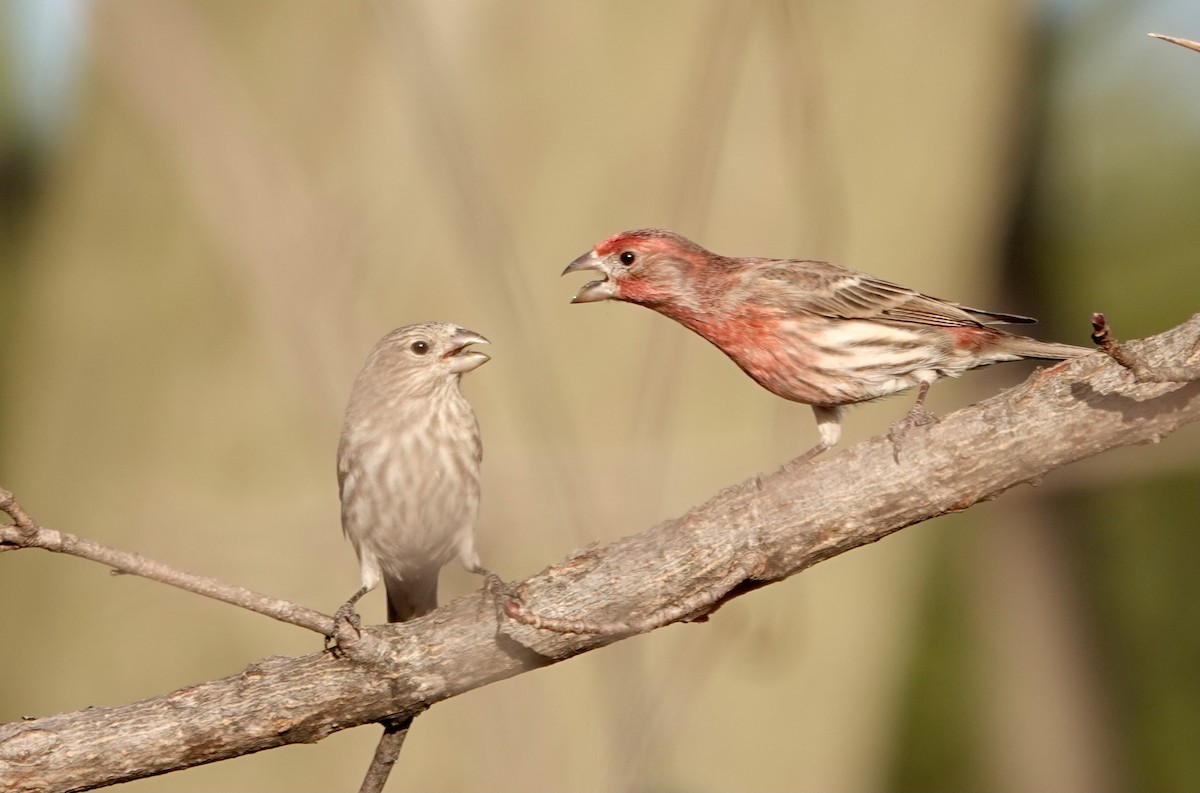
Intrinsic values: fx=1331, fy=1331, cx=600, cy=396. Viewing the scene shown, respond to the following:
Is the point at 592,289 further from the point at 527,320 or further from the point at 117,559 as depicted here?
the point at 117,559

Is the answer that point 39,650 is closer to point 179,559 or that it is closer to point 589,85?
→ point 179,559

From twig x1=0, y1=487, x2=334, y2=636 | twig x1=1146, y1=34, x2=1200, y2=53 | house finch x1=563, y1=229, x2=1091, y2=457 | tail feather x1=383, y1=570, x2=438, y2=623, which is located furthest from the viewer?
tail feather x1=383, y1=570, x2=438, y2=623

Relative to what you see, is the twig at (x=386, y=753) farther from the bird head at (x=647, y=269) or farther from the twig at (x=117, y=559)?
the bird head at (x=647, y=269)

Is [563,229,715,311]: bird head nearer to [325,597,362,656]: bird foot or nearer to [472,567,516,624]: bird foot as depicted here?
[472,567,516,624]: bird foot

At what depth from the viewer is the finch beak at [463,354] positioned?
5266 millimetres

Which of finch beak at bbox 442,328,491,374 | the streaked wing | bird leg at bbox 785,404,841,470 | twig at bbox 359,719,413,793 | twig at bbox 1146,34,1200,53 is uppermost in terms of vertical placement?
finch beak at bbox 442,328,491,374

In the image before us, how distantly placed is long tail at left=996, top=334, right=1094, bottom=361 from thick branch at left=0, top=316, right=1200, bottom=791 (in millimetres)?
1186

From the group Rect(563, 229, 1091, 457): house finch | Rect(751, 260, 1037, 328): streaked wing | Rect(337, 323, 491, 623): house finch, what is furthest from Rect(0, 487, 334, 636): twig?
Rect(751, 260, 1037, 328): streaked wing

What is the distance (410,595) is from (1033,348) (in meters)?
2.65

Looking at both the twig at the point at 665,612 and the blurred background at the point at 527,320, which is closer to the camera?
the twig at the point at 665,612

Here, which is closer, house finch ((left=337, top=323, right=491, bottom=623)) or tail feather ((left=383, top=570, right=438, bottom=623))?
house finch ((left=337, top=323, right=491, bottom=623))

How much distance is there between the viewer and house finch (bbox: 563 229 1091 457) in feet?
16.8

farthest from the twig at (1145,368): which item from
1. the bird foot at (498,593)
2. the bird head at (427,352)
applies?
the bird head at (427,352)

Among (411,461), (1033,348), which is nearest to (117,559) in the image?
(411,461)
